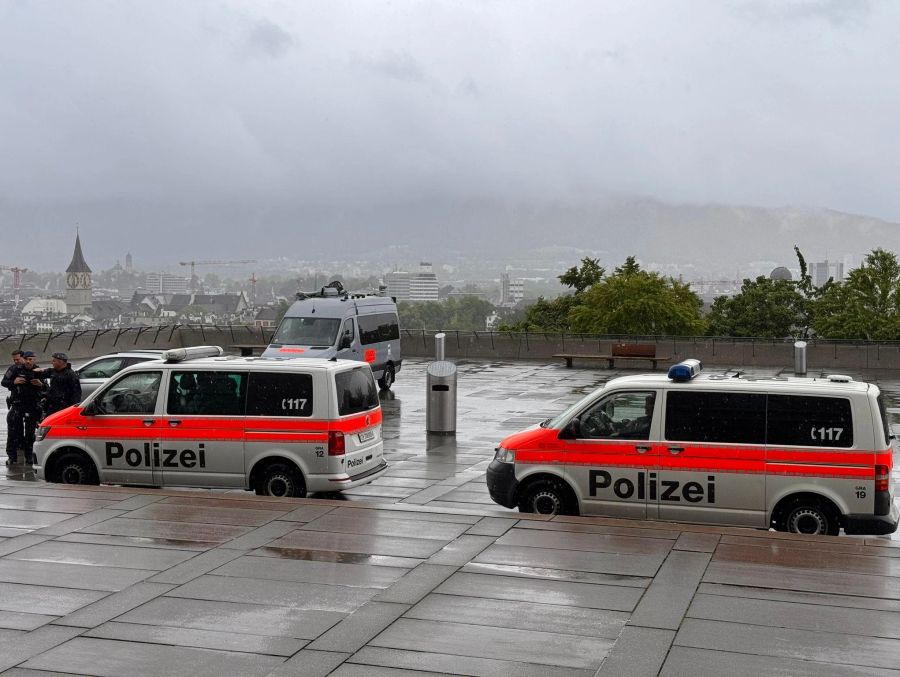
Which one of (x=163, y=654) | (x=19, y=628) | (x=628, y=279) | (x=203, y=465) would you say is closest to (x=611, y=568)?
(x=163, y=654)

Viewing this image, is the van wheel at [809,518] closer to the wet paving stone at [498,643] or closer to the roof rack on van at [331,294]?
the wet paving stone at [498,643]

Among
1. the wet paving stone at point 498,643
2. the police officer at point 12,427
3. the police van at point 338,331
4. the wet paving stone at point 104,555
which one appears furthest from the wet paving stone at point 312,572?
the police van at point 338,331

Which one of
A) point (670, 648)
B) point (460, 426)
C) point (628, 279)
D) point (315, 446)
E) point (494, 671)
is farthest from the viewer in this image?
point (628, 279)

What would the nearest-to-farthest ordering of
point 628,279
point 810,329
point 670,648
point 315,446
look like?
point 670,648, point 315,446, point 628,279, point 810,329

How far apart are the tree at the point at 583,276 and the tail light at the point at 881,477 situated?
62814 millimetres

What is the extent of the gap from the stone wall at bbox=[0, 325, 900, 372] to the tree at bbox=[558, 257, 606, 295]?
32.6 meters

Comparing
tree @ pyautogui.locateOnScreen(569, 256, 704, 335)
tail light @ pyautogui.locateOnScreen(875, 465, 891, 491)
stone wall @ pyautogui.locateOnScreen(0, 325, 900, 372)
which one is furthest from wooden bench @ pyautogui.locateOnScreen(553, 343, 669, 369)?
tail light @ pyautogui.locateOnScreen(875, 465, 891, 491)

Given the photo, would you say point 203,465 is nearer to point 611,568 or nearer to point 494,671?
point 611,568

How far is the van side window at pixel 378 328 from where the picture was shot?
26766 millimetres

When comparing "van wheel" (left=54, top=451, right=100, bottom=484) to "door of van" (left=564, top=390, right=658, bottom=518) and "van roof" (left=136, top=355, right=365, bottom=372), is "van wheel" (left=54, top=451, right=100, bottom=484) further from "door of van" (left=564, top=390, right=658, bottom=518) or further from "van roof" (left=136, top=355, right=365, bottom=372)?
"door of van" (left=564, top=390, right=658, bottom=518)

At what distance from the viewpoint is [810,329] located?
70.1 m

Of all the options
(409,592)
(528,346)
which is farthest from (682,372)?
(528,346)

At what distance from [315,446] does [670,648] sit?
6.43 m

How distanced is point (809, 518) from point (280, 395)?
19.7ft
